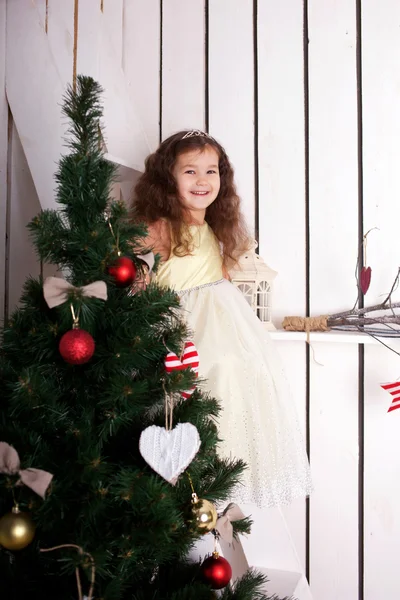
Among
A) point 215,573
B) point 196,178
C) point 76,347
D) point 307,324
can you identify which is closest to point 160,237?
point 196,178

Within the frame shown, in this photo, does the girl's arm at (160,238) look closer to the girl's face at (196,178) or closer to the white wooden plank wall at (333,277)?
the girl's face at (196,178)

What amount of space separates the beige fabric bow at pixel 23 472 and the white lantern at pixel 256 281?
81cm

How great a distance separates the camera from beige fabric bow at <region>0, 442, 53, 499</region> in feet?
2.24

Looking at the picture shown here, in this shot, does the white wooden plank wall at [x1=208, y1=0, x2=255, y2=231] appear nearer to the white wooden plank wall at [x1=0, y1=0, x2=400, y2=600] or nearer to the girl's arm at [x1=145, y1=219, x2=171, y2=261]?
the white wooden plank wall at [x1=0, y1=0, x2=400, y2=600]

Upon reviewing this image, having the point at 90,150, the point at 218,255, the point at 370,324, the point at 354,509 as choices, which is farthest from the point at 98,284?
the point at 354,509

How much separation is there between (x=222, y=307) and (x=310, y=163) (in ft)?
1.71

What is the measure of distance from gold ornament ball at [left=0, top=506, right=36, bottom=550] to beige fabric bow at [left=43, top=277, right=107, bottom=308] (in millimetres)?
277

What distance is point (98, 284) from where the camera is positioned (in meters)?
0.76

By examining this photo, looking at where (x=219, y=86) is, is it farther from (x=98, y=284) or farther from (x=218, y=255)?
(x=98, y=284)

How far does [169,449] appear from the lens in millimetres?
775

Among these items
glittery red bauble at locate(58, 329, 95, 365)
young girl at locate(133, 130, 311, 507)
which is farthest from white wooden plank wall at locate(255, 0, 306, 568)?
glittery red bauble at locate(58, 329, 95, 365)

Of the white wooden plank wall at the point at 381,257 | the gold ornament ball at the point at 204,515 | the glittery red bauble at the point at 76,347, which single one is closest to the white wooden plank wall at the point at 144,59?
the white wooden plank wall at the point at 381,257

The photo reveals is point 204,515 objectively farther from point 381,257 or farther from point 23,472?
point 381,257

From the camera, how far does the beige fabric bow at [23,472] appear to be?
68cm
